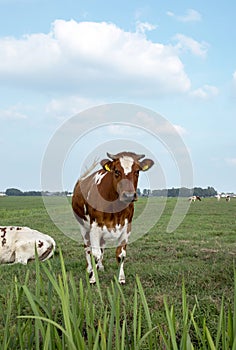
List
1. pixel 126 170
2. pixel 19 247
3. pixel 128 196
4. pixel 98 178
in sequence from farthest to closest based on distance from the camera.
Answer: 1. pixel 19 247
2. pixel 98 178
3. pixel 126 170
4. pixel 128 196

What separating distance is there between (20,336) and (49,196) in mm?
5699

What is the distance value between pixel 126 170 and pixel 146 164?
481mm

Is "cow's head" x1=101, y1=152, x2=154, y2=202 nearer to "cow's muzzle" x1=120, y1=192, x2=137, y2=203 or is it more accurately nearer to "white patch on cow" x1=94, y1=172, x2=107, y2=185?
"cow's muzzle" x1=120, y1=192, x2=137, y2=203

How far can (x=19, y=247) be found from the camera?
374 inches

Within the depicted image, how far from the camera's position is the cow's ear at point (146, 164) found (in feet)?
24.8

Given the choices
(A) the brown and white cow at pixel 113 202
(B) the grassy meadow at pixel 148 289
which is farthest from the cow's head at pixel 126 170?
(B) the grassy meadow at pixel 148 289

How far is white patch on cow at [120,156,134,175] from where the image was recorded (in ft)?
23.8

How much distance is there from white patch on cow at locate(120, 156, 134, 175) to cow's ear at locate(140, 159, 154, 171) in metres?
0.27

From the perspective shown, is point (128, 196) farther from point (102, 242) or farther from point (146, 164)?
point (102, 242)

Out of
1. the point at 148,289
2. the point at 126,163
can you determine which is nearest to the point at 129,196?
the point at 126,163

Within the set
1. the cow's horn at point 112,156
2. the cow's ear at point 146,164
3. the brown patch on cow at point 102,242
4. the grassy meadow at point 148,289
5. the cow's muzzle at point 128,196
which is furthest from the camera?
the brown patch on cow at point 102,242

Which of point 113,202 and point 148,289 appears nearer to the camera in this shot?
point 148,289

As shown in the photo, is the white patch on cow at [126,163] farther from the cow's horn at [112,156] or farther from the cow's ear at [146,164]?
the cow's ear at [146,164]

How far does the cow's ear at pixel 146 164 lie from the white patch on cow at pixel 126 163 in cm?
27
